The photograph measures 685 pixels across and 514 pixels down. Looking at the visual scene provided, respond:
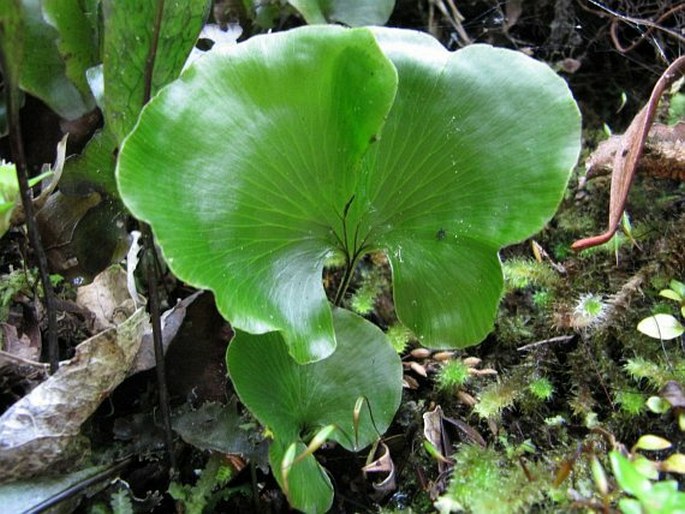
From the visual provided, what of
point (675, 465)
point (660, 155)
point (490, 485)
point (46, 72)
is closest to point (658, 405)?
point (675, 465)

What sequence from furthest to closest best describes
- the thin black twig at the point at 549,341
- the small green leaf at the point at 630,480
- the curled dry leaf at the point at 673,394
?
the thin black twig at the point at 549,341 < the curled dry leaf at the point at 673,394 < the small green leaf at the point at 630,480

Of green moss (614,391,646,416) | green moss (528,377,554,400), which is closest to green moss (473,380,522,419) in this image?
green moss (528,377,554,400)

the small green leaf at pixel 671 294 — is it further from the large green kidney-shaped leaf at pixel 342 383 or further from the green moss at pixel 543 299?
the large green kidney-shaped leaf at pixel 342 383

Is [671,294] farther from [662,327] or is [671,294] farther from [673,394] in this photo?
[673,394]

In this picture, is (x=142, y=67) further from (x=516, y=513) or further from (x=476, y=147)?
(x=516, y=513)

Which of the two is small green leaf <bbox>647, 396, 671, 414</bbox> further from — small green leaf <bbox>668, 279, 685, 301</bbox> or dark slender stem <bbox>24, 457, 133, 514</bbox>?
dark slender stem <bbox>24, 457, 133, 514</bbox>

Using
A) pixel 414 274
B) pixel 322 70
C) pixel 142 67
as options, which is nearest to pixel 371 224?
pixel 414 274

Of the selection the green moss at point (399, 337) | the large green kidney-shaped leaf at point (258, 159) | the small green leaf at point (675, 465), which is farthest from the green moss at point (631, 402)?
the large green kidney-shaped leaf at point (258, 159)
